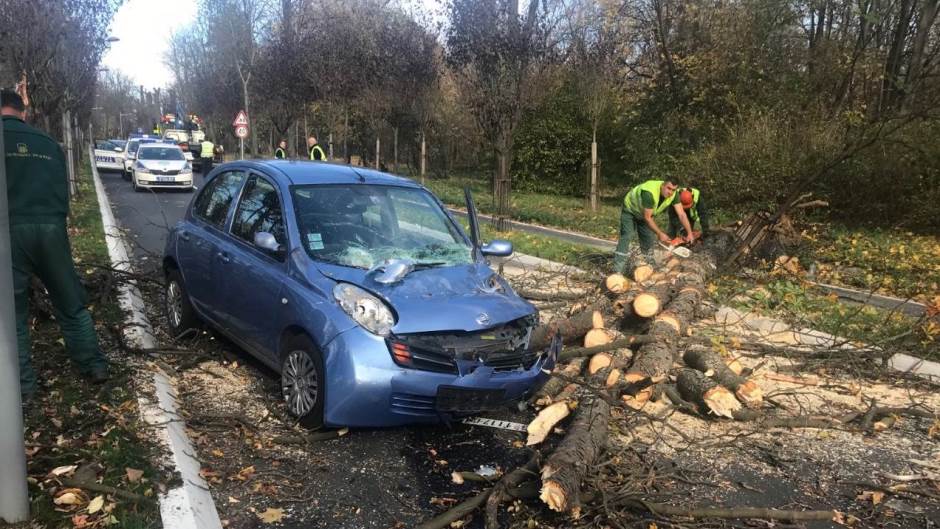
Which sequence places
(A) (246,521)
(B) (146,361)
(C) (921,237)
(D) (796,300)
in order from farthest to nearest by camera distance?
1. (C) (921,237)
2. (D) (796,300)
3. (B) (146,361)
4. (A) (246,521)

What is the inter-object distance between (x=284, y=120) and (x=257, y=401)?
30084 mm

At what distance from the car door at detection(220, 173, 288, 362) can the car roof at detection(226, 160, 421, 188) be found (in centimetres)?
12

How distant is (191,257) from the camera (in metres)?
5.70

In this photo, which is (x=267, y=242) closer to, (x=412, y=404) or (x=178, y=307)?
(x=412, y=404)

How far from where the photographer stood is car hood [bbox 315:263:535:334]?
3.99m

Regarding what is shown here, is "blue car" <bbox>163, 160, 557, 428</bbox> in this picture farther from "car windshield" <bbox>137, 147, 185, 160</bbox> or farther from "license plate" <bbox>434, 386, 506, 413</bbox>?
"car windshield" <bbox>137, 147, 185, 160</bbox>

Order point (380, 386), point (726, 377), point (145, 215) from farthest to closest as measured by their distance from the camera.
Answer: point (145, 215), point (726, 377), point (380, 386)

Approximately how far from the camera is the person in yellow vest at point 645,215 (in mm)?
8703

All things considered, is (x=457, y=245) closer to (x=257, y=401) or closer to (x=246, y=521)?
(x=257, y=401)

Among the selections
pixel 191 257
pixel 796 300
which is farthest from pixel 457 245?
pixel 796 300

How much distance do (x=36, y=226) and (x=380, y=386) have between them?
244 centimetres

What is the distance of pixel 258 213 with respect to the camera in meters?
5.11

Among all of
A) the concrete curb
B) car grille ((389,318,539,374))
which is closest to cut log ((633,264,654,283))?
car grille ((389,318,539,374))

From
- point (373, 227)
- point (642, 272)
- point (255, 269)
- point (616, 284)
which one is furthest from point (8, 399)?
point (642, 272)
